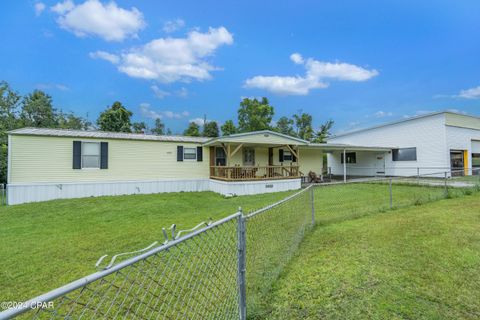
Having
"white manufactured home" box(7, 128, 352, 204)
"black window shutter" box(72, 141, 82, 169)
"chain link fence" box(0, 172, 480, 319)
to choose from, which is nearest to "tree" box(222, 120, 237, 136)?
"white manufactured home" box(7, 128, 352, 204)

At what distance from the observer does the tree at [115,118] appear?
2802 centimetres

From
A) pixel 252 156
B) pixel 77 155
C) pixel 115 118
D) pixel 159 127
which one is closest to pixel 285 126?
pixel 159 127

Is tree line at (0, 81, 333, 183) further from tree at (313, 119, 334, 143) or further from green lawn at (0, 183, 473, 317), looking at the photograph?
green lawn at (0, 183, 473, 317)

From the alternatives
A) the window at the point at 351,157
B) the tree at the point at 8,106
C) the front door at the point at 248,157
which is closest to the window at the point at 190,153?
the front door at the point at 248,157

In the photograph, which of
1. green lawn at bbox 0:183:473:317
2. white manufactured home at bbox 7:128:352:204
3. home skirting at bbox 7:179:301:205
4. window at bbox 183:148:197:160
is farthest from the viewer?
window at bbox 183:148:197:160

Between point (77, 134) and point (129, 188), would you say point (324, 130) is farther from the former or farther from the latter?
point (77, 134)

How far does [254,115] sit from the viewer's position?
35469 millimetres

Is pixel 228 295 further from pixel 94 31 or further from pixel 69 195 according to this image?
pixel 94 31

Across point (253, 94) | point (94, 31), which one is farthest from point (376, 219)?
point (253, 94)

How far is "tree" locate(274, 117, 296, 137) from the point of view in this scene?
4097 cm

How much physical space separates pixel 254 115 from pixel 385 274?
3342 centimetres

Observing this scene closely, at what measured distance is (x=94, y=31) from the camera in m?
16.7

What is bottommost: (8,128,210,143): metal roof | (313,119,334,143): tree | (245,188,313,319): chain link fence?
(245,188,313,319): chain link fence

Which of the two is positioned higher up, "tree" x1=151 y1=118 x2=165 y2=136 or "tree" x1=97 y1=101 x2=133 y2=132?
"tree" x1=151 y1=118 x2=165 y2=136
